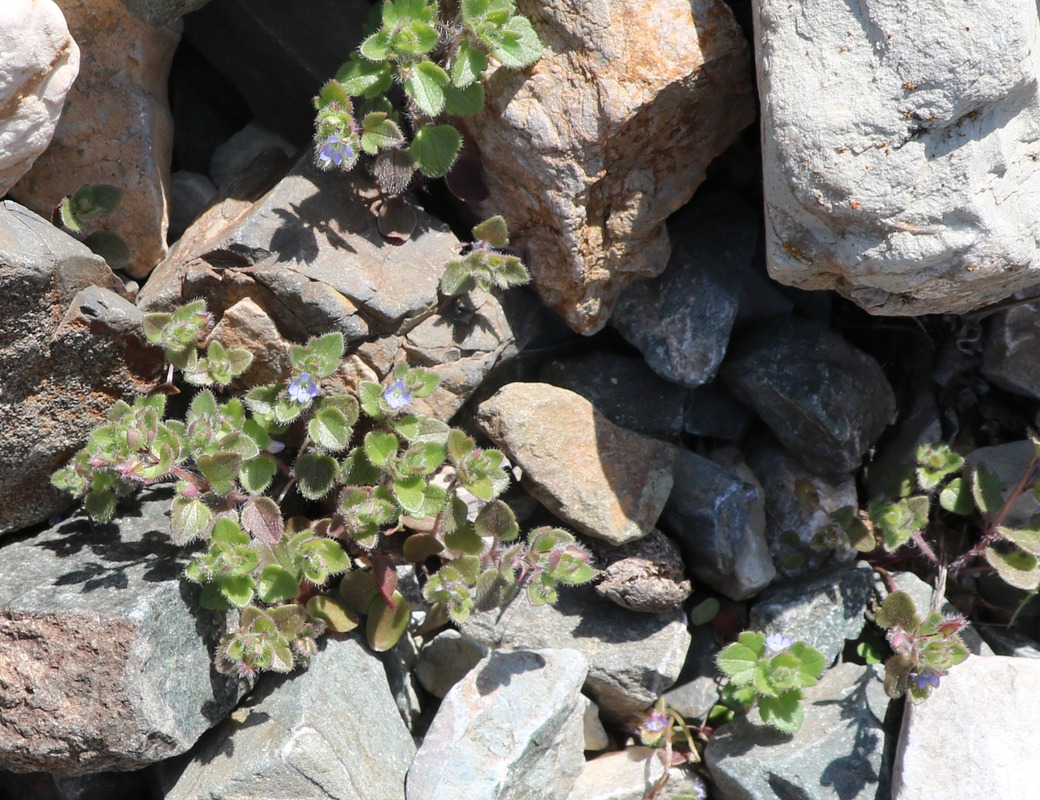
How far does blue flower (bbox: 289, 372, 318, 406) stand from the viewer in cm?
328

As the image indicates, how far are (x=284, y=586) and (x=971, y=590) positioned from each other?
2.98 meters

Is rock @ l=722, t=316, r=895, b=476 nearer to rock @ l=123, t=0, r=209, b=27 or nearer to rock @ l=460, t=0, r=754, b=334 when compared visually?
rock @ l=460, t=0, r=754, b=334

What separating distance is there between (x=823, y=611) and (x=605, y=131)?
221 cm

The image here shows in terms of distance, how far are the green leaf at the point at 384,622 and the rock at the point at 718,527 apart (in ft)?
3.94

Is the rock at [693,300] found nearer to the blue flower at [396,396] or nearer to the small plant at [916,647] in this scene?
the blue flower at [396,396]

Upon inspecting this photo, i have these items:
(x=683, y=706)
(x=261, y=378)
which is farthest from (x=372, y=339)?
(x=683, y=706)

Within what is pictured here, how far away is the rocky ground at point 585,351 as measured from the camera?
3.03m

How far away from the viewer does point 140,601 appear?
3197 millimetres

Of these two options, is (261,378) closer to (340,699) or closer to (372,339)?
(372,339)

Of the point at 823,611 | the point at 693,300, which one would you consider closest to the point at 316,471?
the point at 693,300

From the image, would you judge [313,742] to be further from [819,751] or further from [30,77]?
[30,77]

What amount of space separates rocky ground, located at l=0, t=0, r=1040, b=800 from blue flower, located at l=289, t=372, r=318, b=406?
0.28 m

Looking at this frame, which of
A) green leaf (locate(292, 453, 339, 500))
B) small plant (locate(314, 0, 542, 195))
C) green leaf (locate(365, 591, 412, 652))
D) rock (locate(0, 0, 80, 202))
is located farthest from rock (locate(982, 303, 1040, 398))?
rock (locate(0, 0, 80, 202))

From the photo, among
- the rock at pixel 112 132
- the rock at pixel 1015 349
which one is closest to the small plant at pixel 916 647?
the rock at pixel 1015 349
